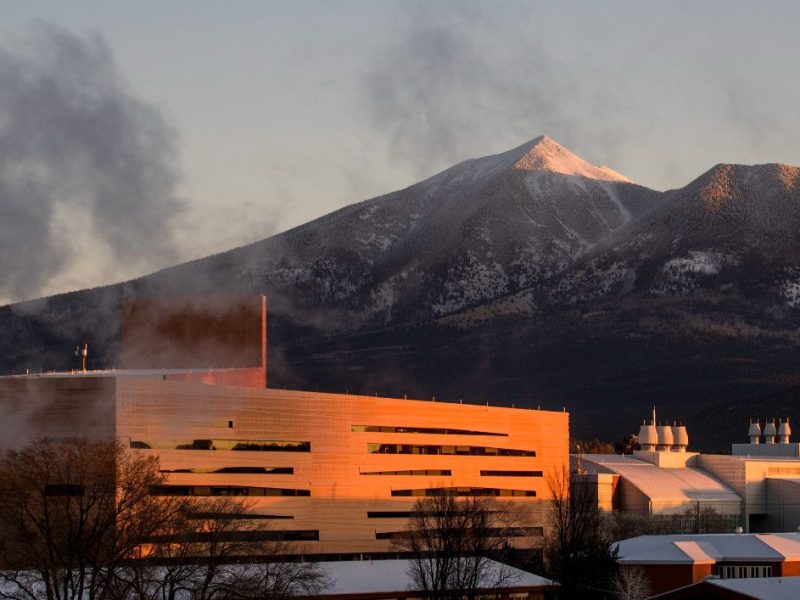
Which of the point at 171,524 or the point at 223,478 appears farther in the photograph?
the point at 223,478

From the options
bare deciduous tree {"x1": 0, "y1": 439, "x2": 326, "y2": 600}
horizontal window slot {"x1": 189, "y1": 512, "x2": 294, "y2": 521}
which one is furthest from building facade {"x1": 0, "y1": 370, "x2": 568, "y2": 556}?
bare deciduous tree {"x1": 0, "y1": 439, "x2": 326, "y2": 600}

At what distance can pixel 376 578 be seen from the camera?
110 metres

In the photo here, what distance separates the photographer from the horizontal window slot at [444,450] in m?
149

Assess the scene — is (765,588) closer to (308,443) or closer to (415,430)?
(308,443)

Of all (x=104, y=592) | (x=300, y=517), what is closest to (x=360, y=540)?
(x=300, y=517)

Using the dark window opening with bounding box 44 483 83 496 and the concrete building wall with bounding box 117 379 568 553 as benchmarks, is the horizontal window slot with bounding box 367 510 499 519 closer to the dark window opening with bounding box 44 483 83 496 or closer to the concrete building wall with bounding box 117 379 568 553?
the concrete building wall with bounding box 117 379 568 553

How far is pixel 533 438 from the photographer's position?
→ 164 meters

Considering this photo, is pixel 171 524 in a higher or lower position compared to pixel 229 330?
lower

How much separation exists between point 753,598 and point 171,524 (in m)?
30.0

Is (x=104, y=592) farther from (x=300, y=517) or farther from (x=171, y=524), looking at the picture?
(x=300, y=517)

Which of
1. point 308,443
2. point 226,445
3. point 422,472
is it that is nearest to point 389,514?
point 422,472

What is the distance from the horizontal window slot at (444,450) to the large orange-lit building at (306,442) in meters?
0.08

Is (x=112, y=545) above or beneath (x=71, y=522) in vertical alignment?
beneath

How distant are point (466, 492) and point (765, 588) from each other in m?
67.6
